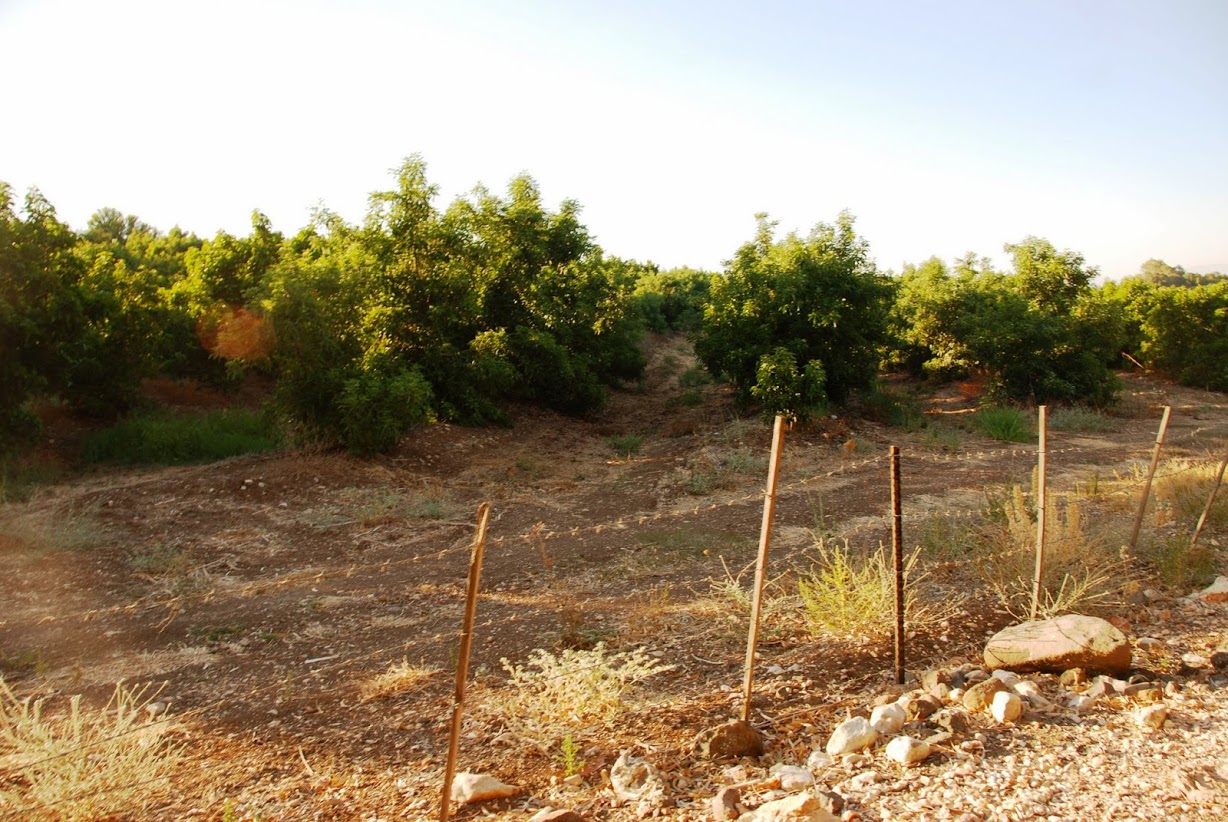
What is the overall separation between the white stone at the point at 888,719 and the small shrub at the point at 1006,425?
41.0 feet

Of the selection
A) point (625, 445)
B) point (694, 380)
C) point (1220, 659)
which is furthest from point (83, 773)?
point (694, 380)

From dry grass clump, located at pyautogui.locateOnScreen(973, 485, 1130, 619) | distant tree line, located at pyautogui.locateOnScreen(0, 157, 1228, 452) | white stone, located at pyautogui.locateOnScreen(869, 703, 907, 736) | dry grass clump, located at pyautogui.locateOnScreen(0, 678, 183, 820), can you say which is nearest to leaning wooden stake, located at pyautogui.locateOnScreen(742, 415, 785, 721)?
white stone, located at pyautogui.locateOnScreen(869, 703, 907, 736)

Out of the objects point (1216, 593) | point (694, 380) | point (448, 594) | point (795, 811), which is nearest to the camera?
point (795, 811)

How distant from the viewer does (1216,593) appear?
17.2 feet

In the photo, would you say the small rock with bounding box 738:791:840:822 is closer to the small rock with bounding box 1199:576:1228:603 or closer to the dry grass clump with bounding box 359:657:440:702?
the dry grass clump with bounding box 359:657:440:702

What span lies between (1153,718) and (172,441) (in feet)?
45.9

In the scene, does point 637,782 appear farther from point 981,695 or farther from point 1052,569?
point 1052,569

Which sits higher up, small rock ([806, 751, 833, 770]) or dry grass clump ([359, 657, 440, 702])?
small rock ([806, 751, 833, 770])

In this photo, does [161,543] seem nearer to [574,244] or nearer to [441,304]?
[441,304]

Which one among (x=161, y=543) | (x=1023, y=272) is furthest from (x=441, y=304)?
(x=1023, y=272)

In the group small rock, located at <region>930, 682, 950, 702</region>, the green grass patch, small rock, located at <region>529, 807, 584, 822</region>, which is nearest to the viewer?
small rock, located at <region>529, 807, 584, 822</region>

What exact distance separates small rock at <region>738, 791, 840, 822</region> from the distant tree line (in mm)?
9990

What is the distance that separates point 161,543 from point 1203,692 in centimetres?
952

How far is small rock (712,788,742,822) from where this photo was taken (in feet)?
10.1
